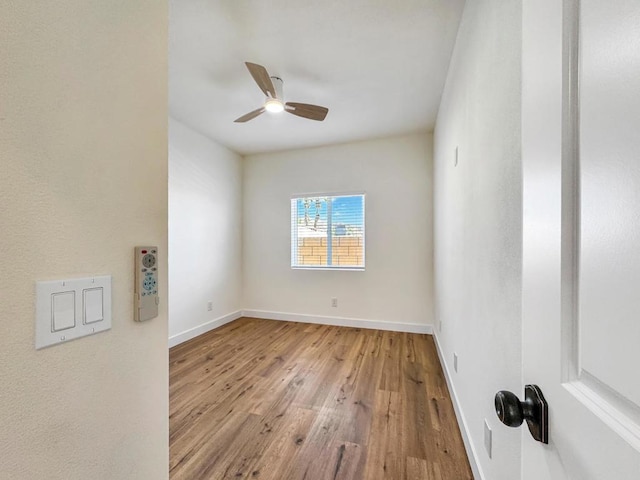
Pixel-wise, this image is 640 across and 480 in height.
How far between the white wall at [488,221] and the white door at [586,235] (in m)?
0.51

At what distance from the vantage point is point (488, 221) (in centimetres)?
122

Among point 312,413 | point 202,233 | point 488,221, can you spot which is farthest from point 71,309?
point 202,233

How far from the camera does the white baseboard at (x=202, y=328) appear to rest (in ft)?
10.4

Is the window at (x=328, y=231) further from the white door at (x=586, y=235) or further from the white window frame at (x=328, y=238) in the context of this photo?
the white door at (x=586, y=235)

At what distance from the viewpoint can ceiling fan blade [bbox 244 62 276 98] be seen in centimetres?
183

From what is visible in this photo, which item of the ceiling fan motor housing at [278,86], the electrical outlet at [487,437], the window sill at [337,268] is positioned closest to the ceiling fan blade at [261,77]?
the ceiling fan motor housing at [278,86]

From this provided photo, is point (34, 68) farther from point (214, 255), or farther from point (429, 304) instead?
point (429, 304)

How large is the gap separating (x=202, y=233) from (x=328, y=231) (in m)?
1.76

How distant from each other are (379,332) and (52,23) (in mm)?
3757

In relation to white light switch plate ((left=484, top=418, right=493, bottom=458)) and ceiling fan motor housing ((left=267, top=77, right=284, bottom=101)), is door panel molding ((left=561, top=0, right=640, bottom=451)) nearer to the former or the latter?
white light switch plate ((left=484, top=418, right=493, bottom=458))

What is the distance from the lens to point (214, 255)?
3.84 metres

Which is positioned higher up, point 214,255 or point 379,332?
point 214,255

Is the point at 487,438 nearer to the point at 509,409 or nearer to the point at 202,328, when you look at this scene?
the point at 509,409

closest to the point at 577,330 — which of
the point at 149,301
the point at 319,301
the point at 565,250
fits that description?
the point at 565,250
